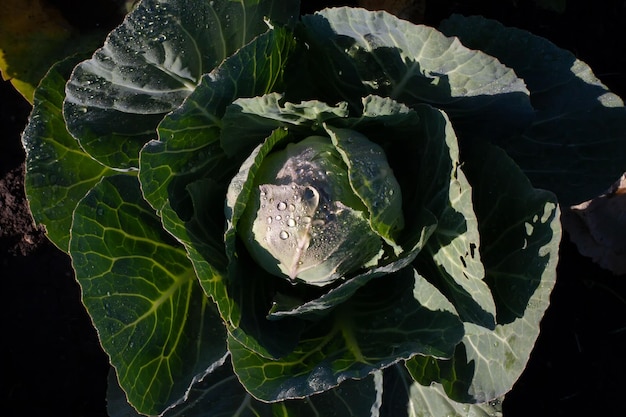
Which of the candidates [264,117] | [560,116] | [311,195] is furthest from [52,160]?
[560,116]

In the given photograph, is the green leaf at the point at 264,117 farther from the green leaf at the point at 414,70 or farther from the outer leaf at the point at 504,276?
the outer leaf at the point at 504,276

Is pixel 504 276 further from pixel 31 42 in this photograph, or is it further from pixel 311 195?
pixel 31 42

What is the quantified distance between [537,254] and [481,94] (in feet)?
1.32

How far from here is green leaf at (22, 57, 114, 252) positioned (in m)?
1.89

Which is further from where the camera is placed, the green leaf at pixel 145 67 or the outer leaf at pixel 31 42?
the outer leaf at pixel 31 42

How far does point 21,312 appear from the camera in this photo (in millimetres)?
2645

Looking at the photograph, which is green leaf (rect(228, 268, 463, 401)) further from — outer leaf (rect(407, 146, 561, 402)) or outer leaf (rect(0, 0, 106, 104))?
outer leaf (rect(0, 0, 106, 104))

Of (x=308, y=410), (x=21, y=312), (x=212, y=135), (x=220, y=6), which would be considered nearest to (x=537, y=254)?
(x=308, y=410)

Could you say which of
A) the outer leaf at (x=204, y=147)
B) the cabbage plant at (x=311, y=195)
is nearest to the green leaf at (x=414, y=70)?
the cabbage plant at (x=311, y=195)

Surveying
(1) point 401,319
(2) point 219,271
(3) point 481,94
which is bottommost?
(1) point 401,319

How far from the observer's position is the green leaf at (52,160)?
1.89 meters

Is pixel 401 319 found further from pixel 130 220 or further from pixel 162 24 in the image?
pixel 162 24

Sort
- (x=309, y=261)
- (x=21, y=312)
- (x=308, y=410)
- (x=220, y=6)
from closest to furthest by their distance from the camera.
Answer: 1. (x=309, y=261)
2. (x=220, y=6)
3. (x=308, y=410)
4. (x=21, y=312)

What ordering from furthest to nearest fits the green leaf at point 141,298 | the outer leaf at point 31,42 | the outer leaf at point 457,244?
the outer leaf at point 31,42 < the green leaf at point 141,298 < the outer leaf at point 457,244
